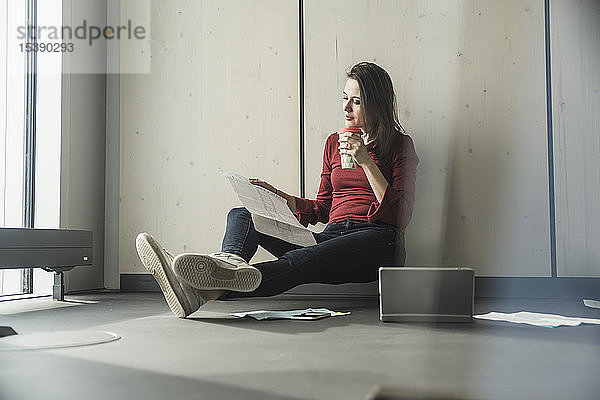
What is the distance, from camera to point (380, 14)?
306 cm

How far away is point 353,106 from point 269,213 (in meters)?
0.67

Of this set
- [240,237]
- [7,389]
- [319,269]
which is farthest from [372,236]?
[7,389]

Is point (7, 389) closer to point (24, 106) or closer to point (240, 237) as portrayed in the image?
point (240, 237)

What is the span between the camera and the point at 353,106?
2.77 metres

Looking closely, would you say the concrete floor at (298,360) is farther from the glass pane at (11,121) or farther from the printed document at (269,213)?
the glass pane at (11,121)

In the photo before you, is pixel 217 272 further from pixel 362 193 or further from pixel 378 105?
pixel 378 105

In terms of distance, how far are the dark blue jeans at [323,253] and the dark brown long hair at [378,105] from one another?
12.6 inches

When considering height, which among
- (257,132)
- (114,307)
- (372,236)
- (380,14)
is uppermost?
(380,14)

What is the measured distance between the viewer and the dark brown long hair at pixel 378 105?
2689 millimetres

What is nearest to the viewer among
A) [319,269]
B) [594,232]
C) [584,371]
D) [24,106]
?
[584,371]

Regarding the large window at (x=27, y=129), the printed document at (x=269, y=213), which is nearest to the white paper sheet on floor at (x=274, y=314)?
the printed document at (x=269, y=213)

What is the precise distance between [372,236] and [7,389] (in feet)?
5.09

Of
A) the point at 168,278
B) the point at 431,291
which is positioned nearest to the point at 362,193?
the point at 431,291

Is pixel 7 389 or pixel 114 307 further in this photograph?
pixel 114 307
